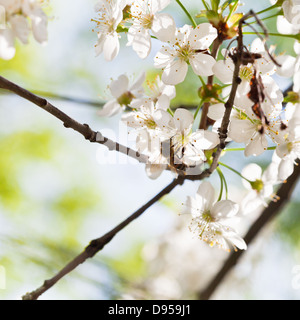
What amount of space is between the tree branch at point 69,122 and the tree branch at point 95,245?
0.13m

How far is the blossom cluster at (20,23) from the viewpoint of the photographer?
0.70 metres

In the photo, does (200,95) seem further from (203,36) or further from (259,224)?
(259,224)

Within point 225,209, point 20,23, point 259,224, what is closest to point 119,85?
point 20,23

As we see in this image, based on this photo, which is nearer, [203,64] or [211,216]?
[203,64]

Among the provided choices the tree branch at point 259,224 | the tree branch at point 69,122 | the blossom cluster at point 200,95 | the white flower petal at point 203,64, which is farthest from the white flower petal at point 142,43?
the tree branch at point 259,224

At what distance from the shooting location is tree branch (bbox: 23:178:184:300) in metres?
0.99

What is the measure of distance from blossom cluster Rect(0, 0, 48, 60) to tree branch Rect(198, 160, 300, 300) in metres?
1.09

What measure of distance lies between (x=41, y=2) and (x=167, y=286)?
2719mm

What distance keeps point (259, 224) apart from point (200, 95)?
3.17 ft

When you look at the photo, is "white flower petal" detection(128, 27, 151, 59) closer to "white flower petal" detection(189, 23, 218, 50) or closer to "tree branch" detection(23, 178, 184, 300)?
"white flower petal" detection(189, 23, 218, 50)

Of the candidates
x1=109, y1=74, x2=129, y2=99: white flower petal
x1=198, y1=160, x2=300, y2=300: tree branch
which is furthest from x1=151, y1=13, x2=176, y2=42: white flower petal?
x1=198, y1=160, x2=300, y2=300: tree branch

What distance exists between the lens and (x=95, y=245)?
103cm

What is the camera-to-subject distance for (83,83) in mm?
2463

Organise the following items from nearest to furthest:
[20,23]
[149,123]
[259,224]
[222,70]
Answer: [20,23] < [222,70] < [149,123] < [259,224]
